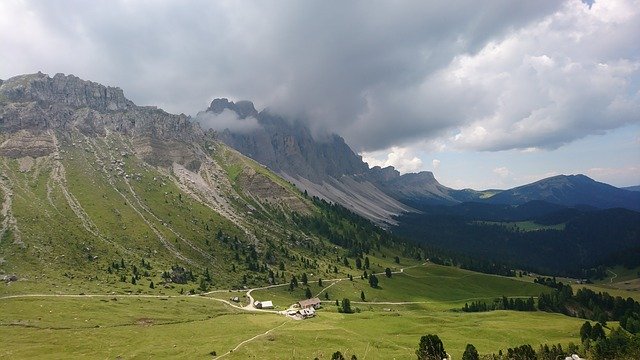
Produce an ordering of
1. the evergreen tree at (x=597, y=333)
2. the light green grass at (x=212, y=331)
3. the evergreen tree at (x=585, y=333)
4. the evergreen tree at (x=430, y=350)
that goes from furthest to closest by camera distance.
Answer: the evergreen tree at (x=585, y=333), the evergreen tree at (x=597, y=333), the light green grass at (x=212, y=331), the evergreen tree at (x=430, y=350)

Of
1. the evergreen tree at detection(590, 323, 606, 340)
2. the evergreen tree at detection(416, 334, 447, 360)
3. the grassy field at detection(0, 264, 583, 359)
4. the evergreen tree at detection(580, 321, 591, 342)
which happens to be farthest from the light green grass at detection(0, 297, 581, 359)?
the evergreen tree at detection(416, 334, 447, 360)

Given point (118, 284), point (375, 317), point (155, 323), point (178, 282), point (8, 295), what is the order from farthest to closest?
point (178, 282)
point (118, 284)
point (375, 317)
point (8, 295)
point (155, 323)

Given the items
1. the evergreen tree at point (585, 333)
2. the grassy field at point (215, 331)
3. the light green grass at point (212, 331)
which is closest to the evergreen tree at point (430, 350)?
the grassy field at point (215, 331)

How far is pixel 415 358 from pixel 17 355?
84937mm

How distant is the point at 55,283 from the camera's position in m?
155

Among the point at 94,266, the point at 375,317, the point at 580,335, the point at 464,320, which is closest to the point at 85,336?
the point at 375,317

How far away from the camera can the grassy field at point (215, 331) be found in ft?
314

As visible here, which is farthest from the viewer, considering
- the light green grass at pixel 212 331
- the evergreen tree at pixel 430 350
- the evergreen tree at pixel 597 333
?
the evergreen tree at pixel 597 333

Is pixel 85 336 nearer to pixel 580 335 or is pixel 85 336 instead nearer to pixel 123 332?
pixel 123 332

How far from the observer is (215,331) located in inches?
4469

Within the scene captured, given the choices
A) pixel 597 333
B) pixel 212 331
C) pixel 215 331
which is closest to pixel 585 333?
pixel 597 333

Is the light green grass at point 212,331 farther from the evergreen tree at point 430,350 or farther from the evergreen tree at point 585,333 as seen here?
the evergreen tree at point 430,350

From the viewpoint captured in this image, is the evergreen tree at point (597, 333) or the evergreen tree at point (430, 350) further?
the evergreen tree at point (597, 333)

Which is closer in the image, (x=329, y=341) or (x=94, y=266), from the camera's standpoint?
(x=329, y=341)
